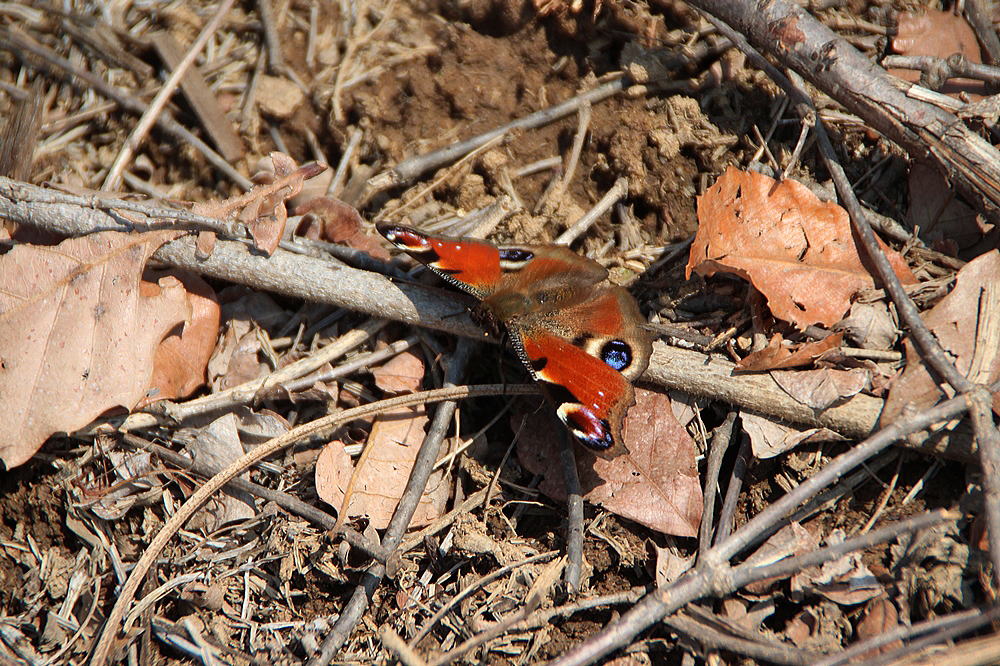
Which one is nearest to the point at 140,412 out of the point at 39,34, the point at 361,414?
the point at 361,414

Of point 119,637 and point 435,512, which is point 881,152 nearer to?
point 435,512

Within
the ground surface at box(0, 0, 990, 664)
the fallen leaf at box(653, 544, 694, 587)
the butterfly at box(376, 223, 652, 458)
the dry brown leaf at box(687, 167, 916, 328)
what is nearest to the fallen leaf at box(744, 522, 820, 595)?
the ground surface at box(0, 0, 990, 664)

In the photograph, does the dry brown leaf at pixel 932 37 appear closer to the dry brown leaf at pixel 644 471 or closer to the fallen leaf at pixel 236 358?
the dry brown leaf at pixel 644 471

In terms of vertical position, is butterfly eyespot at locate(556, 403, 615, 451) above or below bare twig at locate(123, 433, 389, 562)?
above

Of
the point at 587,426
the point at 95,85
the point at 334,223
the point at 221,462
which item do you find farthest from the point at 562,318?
the point at 95,85

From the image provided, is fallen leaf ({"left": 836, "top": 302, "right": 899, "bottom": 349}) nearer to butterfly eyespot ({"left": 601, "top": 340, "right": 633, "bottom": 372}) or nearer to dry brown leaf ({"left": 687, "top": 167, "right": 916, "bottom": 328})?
dry brown leaf ({"left": 687, "top": 167, "right": 916, "bottom": 328})
